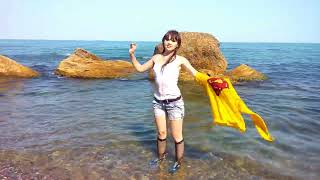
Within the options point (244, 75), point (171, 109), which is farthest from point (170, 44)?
point (244, 75)

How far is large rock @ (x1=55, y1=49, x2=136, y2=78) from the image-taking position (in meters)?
21.2

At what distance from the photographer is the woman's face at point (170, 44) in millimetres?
6188

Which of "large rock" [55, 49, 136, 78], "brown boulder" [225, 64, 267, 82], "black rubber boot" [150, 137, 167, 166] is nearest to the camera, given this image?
"black rubber boot" [150, 137, 167, 166]

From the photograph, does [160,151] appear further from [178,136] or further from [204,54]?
[204,54]

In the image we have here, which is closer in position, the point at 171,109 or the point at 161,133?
the point at 171,109

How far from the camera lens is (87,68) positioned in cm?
2150

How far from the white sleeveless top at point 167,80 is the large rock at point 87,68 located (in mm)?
15196

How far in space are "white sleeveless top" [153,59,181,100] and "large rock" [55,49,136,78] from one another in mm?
15196

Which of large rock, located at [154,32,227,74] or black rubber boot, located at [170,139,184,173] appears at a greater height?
large rock, located at [154,32,227,74]

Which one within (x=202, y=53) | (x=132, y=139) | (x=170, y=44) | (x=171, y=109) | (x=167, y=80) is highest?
(x=170, y=44)

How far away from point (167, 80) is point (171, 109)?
1.75 ft

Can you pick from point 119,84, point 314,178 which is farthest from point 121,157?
point 119,84

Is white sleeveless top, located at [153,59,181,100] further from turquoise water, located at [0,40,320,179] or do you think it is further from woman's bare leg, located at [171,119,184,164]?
turquoise water, located at [0,40,320,179]

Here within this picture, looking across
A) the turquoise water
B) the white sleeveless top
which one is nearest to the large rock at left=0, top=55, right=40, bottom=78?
the turquoise water
